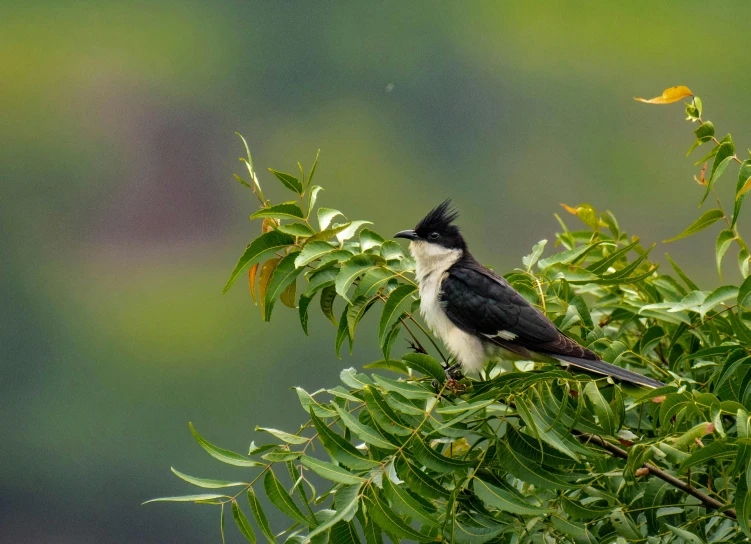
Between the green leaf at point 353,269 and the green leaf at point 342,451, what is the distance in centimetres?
37

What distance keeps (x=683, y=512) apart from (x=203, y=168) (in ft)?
22.2

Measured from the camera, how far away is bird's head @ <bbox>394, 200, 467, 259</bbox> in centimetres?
279

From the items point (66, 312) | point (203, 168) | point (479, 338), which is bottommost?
point (479, 338)

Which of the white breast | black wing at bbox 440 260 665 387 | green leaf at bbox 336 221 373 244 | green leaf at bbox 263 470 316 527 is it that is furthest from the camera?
the white breast

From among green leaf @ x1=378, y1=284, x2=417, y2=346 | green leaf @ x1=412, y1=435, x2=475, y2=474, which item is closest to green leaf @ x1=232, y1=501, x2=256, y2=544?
green leaf @ x1=412, y1=435, x2=475, y2=474

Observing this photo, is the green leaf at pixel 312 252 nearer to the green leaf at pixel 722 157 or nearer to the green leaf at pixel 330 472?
the green leaf at pixel 330 472

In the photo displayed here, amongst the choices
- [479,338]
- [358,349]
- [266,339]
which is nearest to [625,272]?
[479,338]

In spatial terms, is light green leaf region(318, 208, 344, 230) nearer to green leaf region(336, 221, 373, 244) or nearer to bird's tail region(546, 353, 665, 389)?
green leaf region(336, 221, 373, 244)

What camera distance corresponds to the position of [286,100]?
8.45 metres

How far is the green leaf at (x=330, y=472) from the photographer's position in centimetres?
145

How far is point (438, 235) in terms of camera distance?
2.81 metres

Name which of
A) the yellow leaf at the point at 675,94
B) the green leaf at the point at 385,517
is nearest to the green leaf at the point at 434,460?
the green leaf at the point at 385,517

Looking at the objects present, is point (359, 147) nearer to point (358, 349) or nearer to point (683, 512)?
point (358, 349)

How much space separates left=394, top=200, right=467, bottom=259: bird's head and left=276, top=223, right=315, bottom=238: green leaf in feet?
2.87
